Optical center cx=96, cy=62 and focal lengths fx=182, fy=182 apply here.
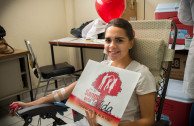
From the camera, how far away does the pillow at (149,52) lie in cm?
107

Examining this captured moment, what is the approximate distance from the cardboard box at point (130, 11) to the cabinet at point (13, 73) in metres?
1.37

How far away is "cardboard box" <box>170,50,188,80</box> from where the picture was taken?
182 cm

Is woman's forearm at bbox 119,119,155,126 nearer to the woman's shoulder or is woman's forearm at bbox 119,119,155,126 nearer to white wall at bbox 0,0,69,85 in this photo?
the woman's shoulder

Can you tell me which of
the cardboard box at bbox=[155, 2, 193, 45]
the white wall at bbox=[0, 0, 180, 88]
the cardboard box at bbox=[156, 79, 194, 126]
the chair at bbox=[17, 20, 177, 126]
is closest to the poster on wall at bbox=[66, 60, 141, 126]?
the chair at bbox=[17, 20, 177, 126]

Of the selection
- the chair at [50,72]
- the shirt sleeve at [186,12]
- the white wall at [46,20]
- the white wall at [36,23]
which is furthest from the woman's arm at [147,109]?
the white wall at [36,23]

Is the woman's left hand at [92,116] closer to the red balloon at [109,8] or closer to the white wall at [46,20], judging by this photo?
the red balloon at [109,8]

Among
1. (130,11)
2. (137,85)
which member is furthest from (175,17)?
(137,85)

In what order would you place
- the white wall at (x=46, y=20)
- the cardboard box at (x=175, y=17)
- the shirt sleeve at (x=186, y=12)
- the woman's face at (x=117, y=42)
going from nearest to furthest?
the woman's face at (x=117, y=42)
the shirt sleeve at (x=186, y=12)
the cardboard box at (x=175, y=17)
the white wall at (x=46, y=20)

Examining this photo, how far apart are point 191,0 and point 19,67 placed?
2.00 metres

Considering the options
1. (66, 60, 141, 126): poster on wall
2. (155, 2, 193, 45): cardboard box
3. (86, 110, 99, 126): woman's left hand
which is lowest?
(86, 110, 99, 126): woman's left hand

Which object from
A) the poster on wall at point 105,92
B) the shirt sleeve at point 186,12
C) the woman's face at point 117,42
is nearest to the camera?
the poster on wall at point 105,92

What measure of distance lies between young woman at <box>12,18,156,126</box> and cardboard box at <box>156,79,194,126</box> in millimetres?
772

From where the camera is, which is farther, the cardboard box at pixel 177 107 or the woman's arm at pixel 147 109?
the cardboard box at pixel 177 107

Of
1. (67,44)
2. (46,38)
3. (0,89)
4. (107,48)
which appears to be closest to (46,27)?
(46,38)
